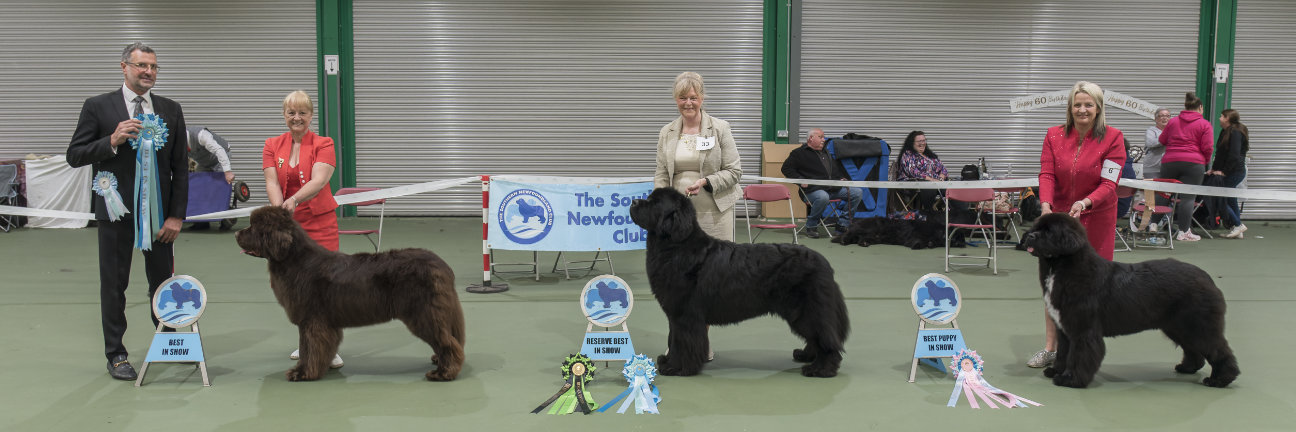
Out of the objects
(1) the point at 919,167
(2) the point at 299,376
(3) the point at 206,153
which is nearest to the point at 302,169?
(2) the point at 299,376

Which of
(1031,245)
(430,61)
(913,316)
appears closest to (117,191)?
(1031,245)

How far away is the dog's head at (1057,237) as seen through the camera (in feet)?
12.6

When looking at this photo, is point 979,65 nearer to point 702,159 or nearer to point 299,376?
point 702,159

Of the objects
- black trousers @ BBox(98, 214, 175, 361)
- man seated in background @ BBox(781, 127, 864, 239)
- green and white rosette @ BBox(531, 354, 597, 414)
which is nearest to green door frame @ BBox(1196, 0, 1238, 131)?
man seated in background @ BBox(781, 127, 864, 239)

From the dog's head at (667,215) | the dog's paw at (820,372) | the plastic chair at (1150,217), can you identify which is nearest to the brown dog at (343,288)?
the dog's head at (667,215)

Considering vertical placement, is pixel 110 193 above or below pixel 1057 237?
above

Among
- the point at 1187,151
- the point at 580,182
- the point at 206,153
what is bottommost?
the point at 580,182

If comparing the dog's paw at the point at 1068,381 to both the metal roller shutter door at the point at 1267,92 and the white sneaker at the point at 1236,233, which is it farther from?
the metal roller shutter door at the point at 1267,92

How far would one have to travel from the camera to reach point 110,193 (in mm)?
3973

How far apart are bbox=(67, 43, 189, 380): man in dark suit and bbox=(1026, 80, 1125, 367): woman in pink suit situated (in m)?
4.43

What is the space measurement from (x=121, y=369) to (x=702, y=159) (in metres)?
3.21

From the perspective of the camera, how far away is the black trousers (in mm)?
4109

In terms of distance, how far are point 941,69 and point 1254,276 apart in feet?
20.3

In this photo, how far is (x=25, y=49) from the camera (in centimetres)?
1233
